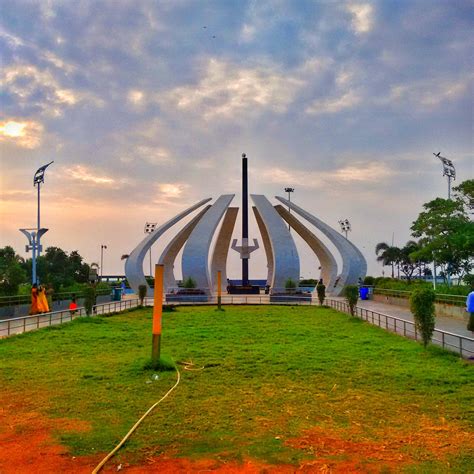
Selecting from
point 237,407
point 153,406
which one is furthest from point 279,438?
point 153,406

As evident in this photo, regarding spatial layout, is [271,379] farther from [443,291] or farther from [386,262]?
[386,262]

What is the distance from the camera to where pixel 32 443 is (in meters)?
4.90

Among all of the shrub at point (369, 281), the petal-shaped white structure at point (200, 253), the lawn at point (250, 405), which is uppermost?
the petal-shaped white structure at point (200, 253)

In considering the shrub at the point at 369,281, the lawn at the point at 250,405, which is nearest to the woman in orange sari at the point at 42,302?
the lawn at the point at 250,405

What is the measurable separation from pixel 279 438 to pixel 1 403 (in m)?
3.55

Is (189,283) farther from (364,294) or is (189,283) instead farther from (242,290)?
(364,294)

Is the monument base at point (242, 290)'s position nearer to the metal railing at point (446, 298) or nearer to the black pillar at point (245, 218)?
the black pillar at point (245, 218)

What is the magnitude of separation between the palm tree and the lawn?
46.5 m

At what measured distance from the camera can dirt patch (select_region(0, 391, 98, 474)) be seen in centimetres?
434

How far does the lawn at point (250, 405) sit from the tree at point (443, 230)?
1259 centimetres

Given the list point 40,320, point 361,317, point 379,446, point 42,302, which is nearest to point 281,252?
point 361,317

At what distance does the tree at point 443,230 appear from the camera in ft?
72.5

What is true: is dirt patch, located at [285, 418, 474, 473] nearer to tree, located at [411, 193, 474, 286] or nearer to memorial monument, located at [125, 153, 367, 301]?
tree, located at [411, 193, 474, 286]

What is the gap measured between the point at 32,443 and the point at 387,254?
54.6 metres
